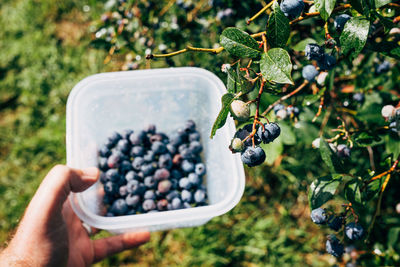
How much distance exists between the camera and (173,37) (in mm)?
1411

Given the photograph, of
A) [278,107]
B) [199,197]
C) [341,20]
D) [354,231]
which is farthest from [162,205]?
[341,20]

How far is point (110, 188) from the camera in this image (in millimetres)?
1437

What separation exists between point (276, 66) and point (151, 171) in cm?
94

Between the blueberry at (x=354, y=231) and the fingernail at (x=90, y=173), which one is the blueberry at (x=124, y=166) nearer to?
the fingernail at (x=90, y=173)

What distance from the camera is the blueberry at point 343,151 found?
3.41ft

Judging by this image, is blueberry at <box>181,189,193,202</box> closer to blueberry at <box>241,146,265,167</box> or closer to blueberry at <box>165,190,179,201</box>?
blueberry at <box>165,190,179,201</box>

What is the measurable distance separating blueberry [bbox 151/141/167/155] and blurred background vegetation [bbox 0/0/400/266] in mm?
360

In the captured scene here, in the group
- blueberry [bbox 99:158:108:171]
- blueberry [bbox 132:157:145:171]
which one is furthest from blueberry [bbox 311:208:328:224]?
blueberry [bbox 99:158:108:171]

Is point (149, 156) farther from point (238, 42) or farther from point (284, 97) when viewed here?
point (238, 42)

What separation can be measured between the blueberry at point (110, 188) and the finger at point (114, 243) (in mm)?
275

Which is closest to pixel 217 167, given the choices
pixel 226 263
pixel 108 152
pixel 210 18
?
pixel 108 152

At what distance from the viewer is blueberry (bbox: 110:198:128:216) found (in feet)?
4.55

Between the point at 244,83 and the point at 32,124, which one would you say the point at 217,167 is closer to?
the point at 244,83

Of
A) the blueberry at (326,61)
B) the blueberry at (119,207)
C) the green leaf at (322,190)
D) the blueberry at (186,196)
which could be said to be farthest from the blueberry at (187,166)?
the blueberry at (326,61)
